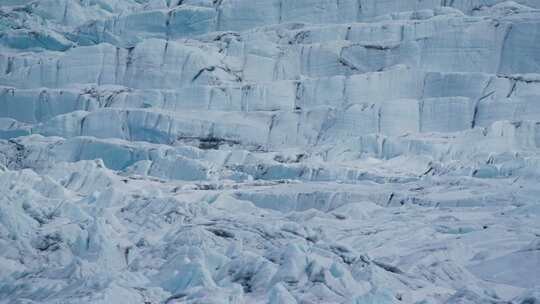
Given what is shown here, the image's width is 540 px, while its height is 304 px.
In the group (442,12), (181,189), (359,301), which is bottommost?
(181,189)

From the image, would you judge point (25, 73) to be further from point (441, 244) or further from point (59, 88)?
point (441, 244)

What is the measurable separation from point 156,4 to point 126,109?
37.8 ft

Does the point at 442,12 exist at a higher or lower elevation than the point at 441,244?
higher

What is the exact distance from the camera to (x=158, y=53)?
31.6 meters

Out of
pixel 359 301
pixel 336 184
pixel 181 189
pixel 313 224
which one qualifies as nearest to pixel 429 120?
pixel 336 184

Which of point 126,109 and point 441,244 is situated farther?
point 126,109

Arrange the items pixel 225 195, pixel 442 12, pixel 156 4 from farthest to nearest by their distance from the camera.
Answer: pixel 156 4, pixel 442 12, pixel 225 195

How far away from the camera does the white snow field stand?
1270 cm

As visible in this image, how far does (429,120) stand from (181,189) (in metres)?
8.27

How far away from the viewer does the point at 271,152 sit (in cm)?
2681

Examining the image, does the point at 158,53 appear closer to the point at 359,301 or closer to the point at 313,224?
the point at 313,224

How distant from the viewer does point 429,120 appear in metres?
27.4

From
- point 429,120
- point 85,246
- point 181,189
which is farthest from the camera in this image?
point 429,120

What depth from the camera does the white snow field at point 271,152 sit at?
500 inches
